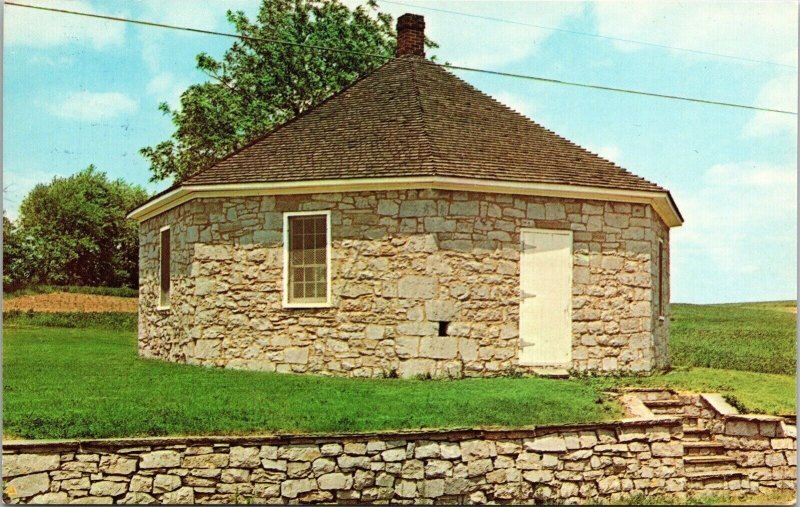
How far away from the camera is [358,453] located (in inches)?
416

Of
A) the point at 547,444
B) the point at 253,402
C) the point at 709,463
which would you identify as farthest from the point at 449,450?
the point at 709,463

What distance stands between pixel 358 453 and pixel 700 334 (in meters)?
16.5

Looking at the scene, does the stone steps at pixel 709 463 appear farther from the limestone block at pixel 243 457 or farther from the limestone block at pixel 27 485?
the limestone block at pixel 27 485

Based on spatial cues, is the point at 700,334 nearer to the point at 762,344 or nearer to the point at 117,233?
the point at 762,344

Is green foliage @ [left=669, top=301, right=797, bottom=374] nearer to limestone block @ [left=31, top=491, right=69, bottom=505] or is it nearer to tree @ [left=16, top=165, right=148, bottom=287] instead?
limestone block @ [left=31, top=491, right=69, bottom=505]

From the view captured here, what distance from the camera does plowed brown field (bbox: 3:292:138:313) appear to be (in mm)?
25219

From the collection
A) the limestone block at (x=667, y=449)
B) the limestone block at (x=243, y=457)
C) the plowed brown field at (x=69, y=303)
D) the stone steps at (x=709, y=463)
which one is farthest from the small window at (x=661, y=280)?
the plowed brown field at (x=69, y=303)

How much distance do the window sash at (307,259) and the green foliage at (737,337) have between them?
8977mm

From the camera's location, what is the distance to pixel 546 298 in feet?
52.3

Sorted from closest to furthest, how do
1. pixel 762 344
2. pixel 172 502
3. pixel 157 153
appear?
pixel 172 502 → pixel 762 344 → pixel 157 153

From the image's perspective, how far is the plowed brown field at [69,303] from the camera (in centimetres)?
2522

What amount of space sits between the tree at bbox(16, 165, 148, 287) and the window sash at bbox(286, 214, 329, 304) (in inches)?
712

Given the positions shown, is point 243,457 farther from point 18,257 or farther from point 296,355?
point 18,257

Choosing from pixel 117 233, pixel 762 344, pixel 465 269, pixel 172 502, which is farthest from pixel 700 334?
pixel 117 233
